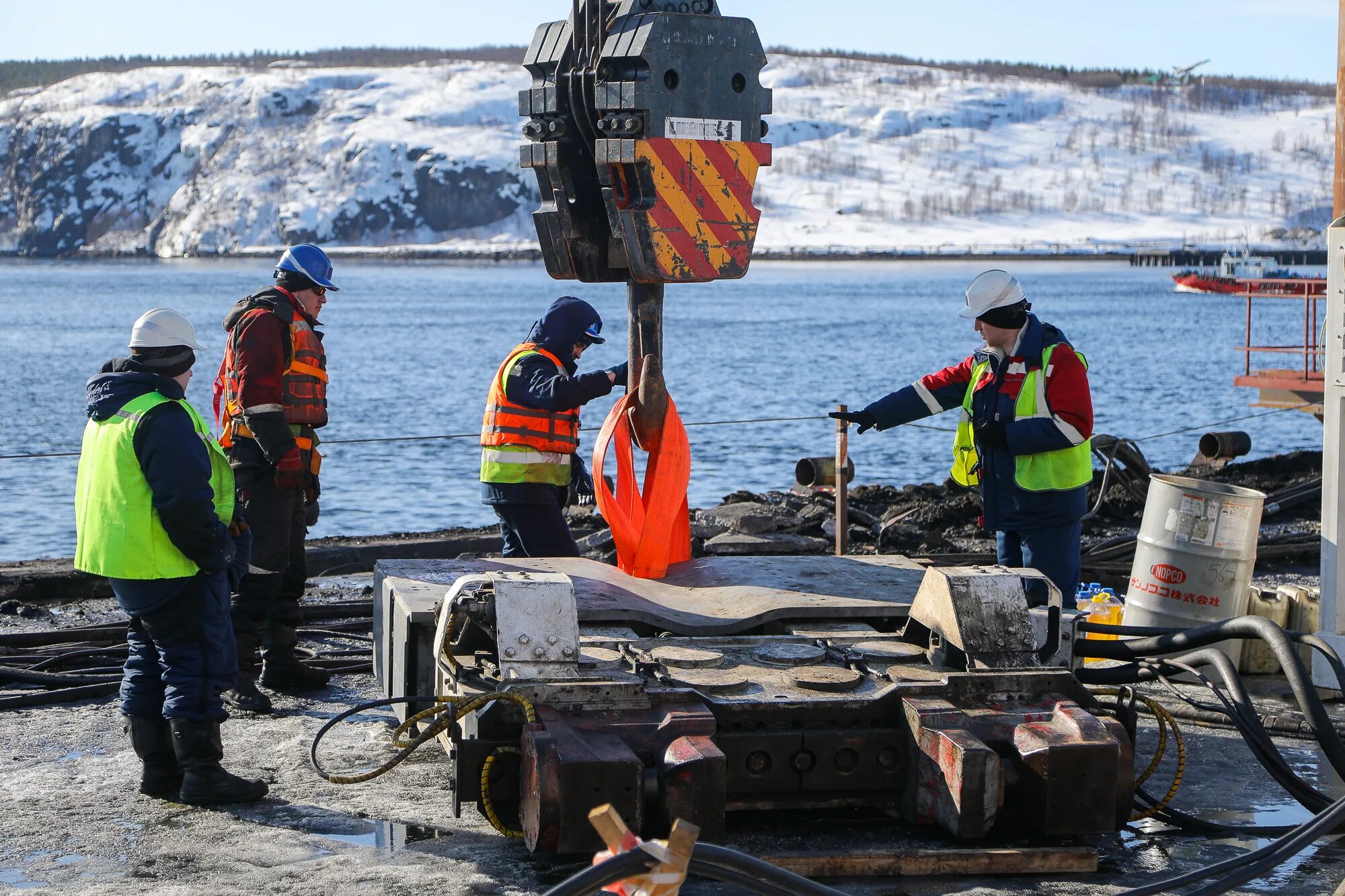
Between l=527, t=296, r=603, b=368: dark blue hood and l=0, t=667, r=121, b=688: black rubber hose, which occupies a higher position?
l=527, t=296, r=603, b=368: dark blue hood

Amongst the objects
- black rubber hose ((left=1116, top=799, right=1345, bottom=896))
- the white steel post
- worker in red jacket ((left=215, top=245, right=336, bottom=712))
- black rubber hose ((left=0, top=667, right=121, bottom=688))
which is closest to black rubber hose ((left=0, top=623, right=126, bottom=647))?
black rubber hose ((left=0, top=667, right=121, bottom=688))

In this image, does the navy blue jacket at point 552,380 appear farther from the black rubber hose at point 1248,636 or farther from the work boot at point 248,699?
the black rubber hose at point 1248,636

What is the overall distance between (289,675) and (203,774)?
1843 mm

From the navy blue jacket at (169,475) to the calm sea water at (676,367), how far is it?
1282cm

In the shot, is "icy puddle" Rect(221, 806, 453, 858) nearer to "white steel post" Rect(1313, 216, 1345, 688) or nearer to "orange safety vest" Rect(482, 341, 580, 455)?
"orange safety vest" Rect(482, 341, 580, 455)

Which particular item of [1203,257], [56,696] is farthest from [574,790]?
[1203,257]

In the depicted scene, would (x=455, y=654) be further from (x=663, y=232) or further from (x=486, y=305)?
(x=486, y=305)

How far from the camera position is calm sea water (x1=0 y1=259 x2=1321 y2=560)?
2467cm

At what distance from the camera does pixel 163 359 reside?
5.66 m

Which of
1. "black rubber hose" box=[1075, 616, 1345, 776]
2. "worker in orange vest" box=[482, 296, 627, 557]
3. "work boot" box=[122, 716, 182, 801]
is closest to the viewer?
"black rubber hose" box=[1075, 616, 1345, 776]

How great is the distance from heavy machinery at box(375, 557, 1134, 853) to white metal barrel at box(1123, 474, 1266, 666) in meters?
2.31

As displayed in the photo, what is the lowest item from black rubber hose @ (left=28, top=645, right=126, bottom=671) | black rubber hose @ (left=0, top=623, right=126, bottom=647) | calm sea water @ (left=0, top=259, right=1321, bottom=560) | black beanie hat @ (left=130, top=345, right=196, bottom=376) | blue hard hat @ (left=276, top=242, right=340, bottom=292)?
calm sea water @ (left=0, top=259, right=1321, bottom=560)

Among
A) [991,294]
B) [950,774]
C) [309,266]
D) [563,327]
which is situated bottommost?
[950,774]

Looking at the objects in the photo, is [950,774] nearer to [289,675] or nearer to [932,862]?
[932,862]
